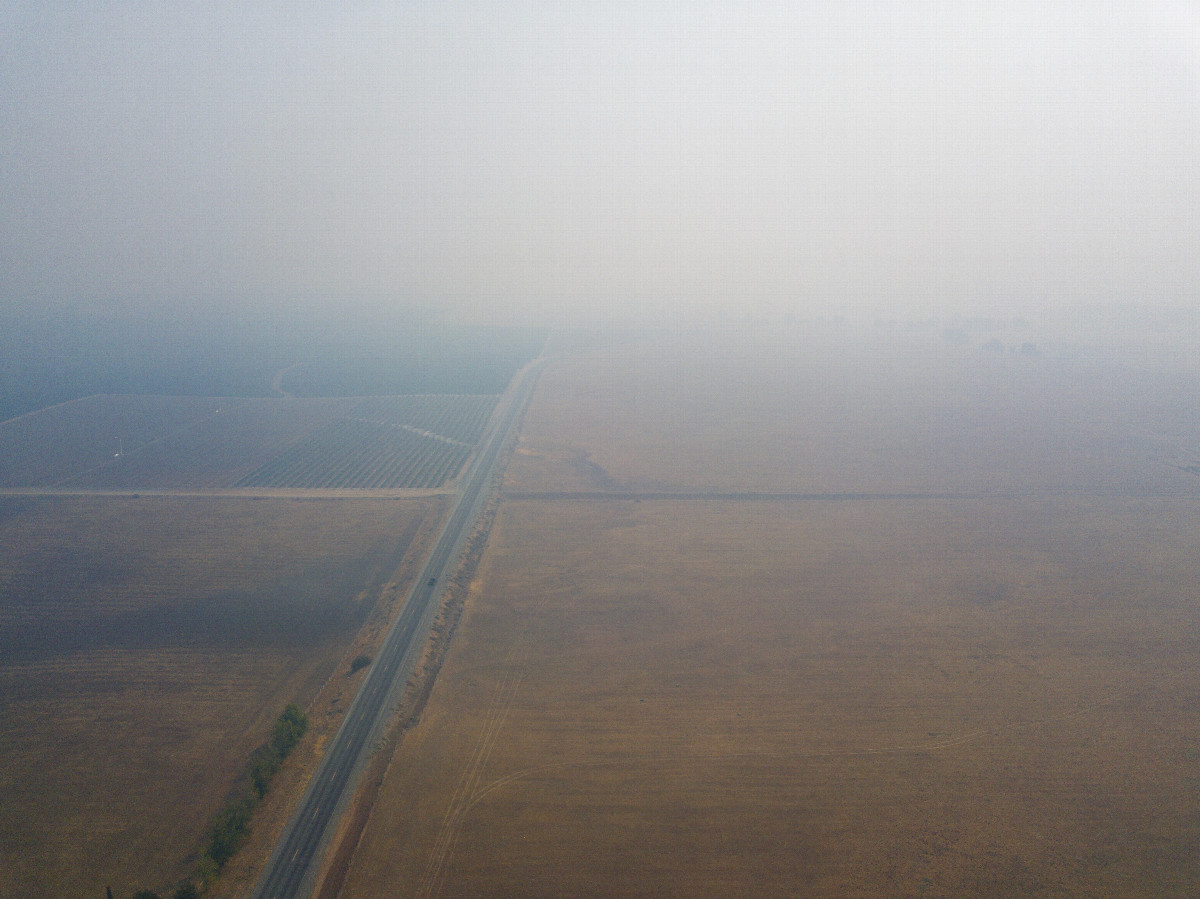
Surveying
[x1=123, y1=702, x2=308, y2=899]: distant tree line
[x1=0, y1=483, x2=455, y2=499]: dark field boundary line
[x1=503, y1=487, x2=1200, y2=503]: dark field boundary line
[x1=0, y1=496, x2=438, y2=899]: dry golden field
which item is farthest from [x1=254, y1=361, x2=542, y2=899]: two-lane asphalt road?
[x1=503, y1=487, x2=1200, y2=503]: dark field boundary line

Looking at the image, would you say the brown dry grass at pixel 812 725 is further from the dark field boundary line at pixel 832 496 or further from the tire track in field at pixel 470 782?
the dark field boundary line at pixel 832 496

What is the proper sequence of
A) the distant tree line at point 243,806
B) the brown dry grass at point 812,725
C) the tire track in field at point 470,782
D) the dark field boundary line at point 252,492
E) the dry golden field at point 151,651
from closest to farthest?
the distant tree line at point 243,806 → the tire track in field at point 470,782 → the brown dry grass at point 812,725 → the dry golden field at point 151,651 → the dark field boundary line at point 252,492

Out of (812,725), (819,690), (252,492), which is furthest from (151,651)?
(819,690)

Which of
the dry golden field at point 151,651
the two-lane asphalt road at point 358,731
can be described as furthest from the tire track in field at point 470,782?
the dry golden field at point 151,651

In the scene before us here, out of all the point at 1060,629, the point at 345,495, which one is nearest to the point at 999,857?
the point at 1060,629

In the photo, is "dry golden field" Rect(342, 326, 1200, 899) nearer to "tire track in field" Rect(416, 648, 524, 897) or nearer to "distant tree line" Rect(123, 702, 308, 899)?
"tire track in field" Rect(416, 648, 524, 897)

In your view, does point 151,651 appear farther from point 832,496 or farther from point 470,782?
point 832,496

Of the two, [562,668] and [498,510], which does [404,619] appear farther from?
[498,510]
